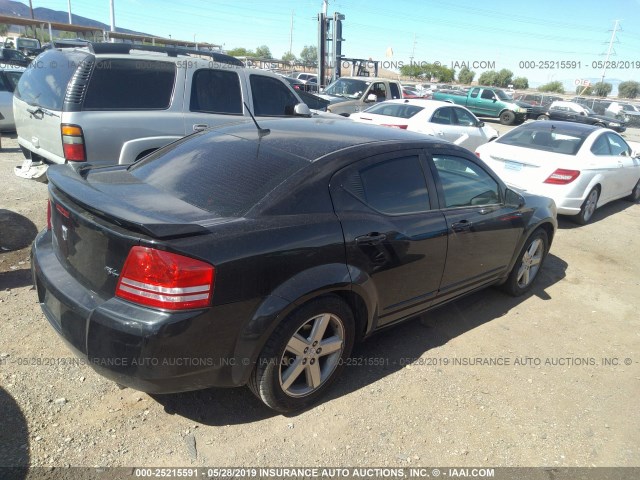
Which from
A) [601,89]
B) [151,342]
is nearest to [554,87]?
[601,89]

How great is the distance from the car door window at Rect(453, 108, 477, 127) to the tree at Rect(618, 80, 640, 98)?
7613cm

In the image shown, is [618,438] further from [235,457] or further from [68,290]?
[68,290]

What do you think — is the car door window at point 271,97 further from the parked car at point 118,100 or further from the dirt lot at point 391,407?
the dirt lot at point 391,407

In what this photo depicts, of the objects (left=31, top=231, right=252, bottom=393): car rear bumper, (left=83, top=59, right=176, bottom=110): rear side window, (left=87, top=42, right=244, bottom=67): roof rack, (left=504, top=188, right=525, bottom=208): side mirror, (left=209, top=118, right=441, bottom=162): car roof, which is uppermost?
(left=87, top=42, right=244, bottom=67): roof rack

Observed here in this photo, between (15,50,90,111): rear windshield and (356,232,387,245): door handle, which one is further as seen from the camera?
(15,50,90,111): rear windshield

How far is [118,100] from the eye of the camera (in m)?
5.19

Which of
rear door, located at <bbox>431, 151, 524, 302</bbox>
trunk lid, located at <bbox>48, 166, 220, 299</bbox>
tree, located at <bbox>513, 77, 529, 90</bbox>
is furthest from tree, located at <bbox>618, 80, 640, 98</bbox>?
trunk lid, located at <bbox>48, 166, 220, 299</bbox>

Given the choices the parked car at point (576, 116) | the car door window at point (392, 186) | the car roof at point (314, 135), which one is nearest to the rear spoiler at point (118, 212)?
the car roof at point (314, 135)

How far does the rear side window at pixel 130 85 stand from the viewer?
5.02 meters

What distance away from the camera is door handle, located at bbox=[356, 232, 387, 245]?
2.85 m

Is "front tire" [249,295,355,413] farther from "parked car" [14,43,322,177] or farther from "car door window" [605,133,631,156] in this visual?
"car door window" [605,133,631,156]

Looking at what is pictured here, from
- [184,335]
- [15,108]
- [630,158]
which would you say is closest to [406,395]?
[184,335]

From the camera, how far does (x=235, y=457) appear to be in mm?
2490

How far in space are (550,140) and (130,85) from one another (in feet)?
20.6
